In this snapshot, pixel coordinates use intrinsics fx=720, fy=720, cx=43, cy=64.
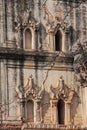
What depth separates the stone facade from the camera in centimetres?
2497

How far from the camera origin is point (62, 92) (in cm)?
2567

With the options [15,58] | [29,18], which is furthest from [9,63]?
[29,18]

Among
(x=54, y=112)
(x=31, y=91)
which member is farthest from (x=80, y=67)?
(x=31, y=91)

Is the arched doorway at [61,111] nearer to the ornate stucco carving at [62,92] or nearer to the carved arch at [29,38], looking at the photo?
the ornate stucco carving at [62,92]

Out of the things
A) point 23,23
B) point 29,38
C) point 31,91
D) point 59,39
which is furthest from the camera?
point 59,39

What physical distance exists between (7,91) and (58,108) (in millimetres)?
2151

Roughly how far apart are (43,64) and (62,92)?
122 cm

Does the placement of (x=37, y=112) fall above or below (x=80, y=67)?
below

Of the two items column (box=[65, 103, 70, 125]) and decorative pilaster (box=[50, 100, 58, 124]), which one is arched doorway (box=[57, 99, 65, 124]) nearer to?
column (box=[65, 103, 70, 125])

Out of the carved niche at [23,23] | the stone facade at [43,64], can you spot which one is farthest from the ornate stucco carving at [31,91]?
the carved niche at [23,23]

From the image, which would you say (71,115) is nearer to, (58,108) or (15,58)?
(58,108)

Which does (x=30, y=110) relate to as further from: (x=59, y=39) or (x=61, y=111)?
(x=59, y=39)

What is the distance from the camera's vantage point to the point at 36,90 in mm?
25281

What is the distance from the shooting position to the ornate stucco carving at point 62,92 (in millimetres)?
25531
